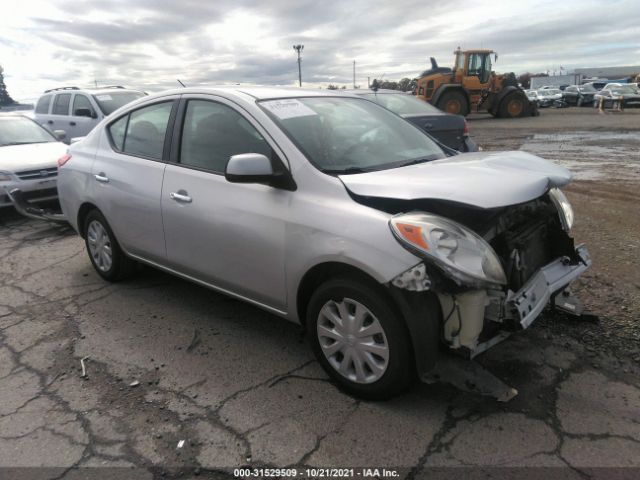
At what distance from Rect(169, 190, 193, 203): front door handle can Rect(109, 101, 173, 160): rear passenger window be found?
1.42 ft

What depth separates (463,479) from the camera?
226 centimetres

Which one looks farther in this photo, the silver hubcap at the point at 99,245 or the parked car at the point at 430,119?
the parked car at the point at 430,119

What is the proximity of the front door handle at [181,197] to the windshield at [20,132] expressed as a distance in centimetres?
607

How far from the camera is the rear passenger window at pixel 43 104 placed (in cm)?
1230

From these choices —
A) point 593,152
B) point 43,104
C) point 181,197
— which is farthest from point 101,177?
point 593,152

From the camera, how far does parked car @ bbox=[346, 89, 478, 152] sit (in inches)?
299

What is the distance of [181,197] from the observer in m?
3.57

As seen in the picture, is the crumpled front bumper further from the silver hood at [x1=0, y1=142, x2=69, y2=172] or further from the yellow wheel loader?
the yellow wheel loader

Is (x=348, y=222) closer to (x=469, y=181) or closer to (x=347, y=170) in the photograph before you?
(x=347, y=170)

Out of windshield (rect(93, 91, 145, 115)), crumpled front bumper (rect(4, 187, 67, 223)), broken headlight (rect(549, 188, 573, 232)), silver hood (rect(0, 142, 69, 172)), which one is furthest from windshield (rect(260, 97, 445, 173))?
windshield (rect(93, 91, 145, 115))

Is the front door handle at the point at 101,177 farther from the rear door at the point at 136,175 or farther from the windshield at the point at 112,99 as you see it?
the windshield at the point at 112,99

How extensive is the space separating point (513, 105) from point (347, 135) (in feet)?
82.0

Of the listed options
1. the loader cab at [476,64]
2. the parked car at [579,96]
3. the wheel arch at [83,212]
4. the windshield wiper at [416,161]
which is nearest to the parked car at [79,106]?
the wheel arch at [83,212]

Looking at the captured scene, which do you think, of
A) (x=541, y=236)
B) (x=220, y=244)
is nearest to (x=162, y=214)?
(x=220, y=244)
